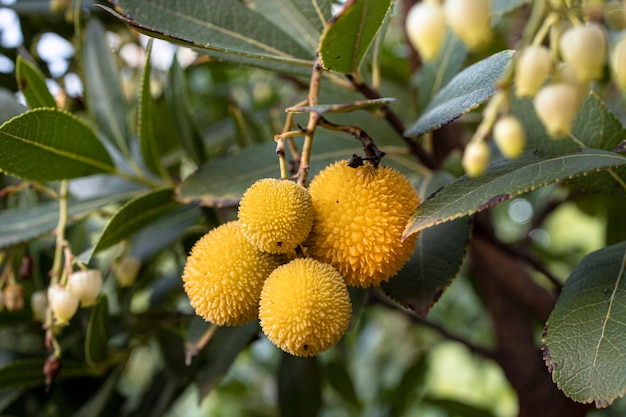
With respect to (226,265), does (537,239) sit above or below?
below

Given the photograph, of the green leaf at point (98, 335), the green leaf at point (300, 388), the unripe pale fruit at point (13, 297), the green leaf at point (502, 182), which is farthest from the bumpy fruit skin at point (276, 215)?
the green leaf at point (300, 388)

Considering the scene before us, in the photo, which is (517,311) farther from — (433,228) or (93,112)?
(93,112)

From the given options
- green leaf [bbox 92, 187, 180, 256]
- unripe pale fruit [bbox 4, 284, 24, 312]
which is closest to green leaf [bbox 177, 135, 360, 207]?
green leaf [bbox 92, 187, 180, 256]

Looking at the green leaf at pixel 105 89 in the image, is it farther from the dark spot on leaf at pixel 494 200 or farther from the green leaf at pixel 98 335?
the dark spot on leaf at pixel 494 200

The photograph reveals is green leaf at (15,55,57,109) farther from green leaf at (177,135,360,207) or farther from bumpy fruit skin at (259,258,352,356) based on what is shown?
bumpy fruit skin at (259,258,352,356)

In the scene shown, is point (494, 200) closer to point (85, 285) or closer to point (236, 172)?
point (236, 172)

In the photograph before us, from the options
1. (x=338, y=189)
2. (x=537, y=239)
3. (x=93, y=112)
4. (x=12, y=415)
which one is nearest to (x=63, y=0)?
(x=93, y=112)
